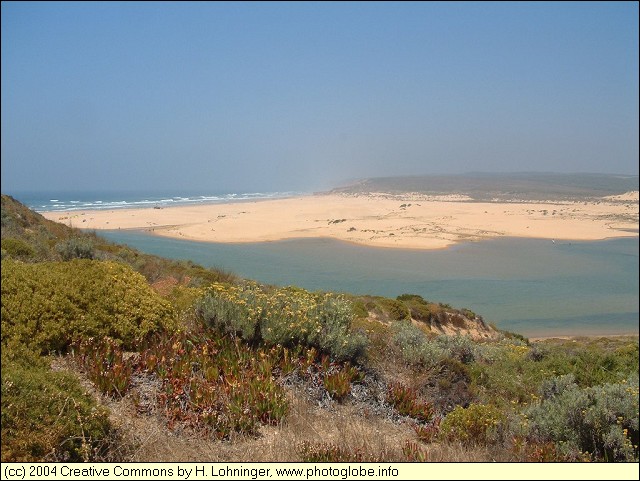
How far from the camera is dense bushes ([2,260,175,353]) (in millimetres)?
4676

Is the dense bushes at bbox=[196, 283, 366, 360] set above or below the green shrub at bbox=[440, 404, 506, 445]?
above

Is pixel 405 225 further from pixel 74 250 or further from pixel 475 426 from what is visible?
pixel 475 426

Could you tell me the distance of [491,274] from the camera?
74.4 ft

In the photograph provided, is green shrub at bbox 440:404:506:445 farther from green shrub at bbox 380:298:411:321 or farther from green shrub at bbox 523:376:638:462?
green shrub at bbox 380:298:411:321

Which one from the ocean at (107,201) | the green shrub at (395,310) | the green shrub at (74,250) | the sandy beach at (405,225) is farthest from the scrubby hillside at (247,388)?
the ocean at (107,201)

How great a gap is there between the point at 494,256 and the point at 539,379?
20844mm

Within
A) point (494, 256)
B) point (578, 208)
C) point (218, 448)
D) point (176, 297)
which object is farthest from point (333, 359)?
point (578, 208)

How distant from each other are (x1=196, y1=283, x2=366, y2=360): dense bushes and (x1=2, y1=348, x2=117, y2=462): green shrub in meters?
2.16

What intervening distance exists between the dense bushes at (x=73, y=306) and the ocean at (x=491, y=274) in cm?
1138

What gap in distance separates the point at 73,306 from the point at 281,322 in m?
2.27

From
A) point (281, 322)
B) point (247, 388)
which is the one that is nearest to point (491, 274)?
point (281, 322)

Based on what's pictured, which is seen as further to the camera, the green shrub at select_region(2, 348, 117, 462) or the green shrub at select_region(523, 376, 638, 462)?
the green shrub at select_region(523, 376, 638, 462)

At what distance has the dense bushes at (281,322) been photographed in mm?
5617

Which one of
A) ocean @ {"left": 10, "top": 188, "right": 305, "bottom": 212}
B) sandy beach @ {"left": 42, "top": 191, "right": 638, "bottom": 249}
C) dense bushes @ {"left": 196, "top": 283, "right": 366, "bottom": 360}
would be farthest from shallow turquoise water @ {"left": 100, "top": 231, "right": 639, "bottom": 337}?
ocean @ {"left": 10, "top": 188, "right": 305, "bottom": 212}
